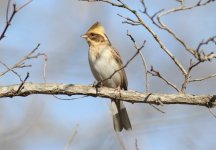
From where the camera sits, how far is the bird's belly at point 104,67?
6.94 m

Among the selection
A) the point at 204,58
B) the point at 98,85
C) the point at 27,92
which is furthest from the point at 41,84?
the point at 204,58

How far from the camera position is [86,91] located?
18.1ft

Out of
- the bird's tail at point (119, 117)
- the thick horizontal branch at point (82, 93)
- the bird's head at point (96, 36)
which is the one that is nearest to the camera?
the thick horizontal branch at point (82, 93)

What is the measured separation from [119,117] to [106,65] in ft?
2.22

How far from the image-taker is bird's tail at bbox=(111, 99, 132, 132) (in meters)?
6.90

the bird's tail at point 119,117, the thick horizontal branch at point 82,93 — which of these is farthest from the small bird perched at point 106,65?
the thick horizontal branch at point 82,93

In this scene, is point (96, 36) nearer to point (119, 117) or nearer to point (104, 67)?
point (104, 67)

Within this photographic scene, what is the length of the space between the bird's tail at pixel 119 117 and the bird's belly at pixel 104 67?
0.26 metres

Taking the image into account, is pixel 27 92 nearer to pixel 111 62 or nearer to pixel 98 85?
pixel 98 85

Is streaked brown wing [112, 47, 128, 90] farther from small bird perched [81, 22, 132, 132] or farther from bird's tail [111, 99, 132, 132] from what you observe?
bird's tail [111, 99, 132, 132]

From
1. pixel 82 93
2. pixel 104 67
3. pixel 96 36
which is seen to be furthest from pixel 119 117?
pixel 82 93

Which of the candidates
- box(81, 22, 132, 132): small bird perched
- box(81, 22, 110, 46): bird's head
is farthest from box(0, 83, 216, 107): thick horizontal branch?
box(81, 22, 110, 46): bird's head

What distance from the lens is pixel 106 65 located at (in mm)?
6977

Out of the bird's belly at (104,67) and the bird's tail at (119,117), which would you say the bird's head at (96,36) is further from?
the bird's tail at (119,117)
